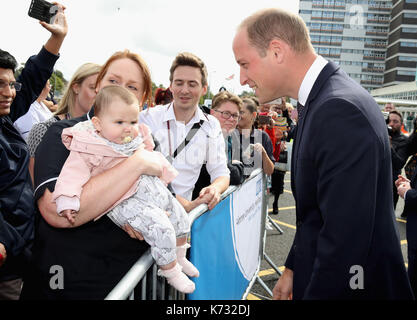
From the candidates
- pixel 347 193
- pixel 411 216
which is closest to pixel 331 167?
pixel 347 193

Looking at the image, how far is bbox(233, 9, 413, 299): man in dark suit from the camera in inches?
46.5

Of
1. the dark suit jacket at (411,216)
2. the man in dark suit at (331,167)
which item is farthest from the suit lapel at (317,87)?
the dark suit jacket at (411,216)

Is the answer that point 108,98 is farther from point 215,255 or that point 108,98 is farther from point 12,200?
point 215,255

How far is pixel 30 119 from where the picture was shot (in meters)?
4.06

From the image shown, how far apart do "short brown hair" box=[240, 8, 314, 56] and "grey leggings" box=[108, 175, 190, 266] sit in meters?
0.88

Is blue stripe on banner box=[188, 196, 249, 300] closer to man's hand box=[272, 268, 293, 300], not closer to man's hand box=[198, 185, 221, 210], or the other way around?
man's hand box=[198, 185, 221, 210]

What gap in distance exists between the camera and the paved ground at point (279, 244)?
3935mm

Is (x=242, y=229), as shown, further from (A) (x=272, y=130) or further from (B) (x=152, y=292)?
(A) (x=272, y=130)

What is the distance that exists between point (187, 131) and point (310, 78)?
167 centimetres

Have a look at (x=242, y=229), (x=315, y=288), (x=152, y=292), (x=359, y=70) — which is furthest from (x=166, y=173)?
(x=359, y=70)

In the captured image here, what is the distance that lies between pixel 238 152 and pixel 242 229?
1444 mm

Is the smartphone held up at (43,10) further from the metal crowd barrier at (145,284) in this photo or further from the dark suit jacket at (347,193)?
the dark suit jacket at (347,193)

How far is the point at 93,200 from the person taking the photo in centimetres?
137

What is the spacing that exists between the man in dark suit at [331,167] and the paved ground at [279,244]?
8.25ft
